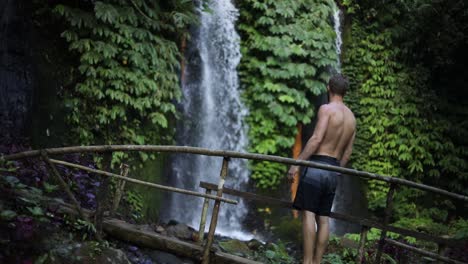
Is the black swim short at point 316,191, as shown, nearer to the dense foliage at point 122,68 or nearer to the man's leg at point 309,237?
the man's leg at point 309,237

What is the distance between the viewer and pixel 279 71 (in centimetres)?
1135

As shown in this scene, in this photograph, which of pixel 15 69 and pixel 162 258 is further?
pixel 15 69

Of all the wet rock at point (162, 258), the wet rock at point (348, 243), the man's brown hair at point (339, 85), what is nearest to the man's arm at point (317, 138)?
the man's brown hair at point (339, 85)

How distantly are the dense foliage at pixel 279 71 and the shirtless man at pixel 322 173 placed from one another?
6499mm

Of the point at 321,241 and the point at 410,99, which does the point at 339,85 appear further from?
the point at 410,99

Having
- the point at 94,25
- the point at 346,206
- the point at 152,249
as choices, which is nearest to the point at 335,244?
the point at 346,206

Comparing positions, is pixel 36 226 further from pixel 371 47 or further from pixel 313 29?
pixel 371 47

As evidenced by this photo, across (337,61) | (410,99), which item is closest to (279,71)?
(337,61)

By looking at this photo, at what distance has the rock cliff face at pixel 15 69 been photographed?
7141 millimetres

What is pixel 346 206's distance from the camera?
12711 millimetres

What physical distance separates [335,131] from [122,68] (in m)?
4.96

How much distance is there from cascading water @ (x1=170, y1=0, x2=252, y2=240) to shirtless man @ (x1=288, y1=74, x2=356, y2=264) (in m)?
5.85

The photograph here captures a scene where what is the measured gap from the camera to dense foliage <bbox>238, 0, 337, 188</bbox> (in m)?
11.3

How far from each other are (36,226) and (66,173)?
207 centimetres
